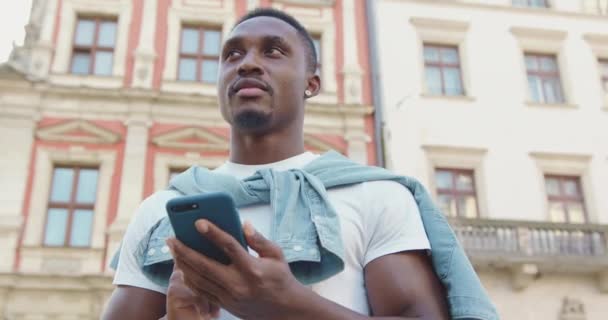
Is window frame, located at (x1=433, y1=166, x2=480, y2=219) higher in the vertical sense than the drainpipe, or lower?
lower

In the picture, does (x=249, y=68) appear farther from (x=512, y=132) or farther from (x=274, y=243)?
(x=512, y=132)

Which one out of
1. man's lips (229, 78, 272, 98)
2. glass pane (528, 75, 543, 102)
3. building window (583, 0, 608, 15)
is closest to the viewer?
man's lips (229, 78, 272, 98)

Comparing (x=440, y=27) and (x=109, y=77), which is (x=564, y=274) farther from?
(x=109, y=77)

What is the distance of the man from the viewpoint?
4.20ft

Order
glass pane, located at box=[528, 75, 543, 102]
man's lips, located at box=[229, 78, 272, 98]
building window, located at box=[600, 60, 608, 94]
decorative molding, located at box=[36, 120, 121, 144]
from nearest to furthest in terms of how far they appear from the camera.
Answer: man's lips, located at box=[229, 78, 272, 98] < decorative molding, located at box=[36, 120, 121, 144] < glass pane, located at box=[528, 75, 543, 102] < building window, located at box=[600, 60, 608, 94]

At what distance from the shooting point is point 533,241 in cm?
1259

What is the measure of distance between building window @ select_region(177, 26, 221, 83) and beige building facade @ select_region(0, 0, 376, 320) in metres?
0.03

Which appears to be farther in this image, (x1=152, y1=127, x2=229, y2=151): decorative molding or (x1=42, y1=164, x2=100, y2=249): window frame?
(x1=152, y1=127, x2=229, y2=151): decorative molding

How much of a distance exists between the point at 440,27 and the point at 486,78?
5.80 ft

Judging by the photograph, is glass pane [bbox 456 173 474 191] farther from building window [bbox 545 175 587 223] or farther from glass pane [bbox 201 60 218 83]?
glass pane [bbox 201 60 218 83]

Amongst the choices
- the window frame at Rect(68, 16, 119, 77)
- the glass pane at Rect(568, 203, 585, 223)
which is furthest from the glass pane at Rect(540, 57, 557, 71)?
the window frame at Rect(68, 16, 119, 77)

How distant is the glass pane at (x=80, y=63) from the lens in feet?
43.1

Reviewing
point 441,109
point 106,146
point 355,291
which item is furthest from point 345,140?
point 355,291

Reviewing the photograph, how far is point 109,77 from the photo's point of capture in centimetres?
1293
